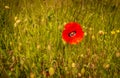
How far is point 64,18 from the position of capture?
253cm

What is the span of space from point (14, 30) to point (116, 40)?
0.79 metres

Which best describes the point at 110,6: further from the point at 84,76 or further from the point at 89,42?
the point at 84,76

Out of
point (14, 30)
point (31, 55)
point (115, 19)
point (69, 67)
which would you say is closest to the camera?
point (69, 67)

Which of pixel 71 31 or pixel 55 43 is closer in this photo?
pixel 71 31

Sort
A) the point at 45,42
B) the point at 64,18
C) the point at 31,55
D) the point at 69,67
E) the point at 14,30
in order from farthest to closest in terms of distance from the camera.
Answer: the point at 64,18
the point at 14,30
the point at 45,42
the point at 31,55
the point at 69,67

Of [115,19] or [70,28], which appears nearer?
[70,28]

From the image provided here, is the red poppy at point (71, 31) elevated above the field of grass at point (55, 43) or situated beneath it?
elevated above

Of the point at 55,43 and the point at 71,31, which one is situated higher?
the point at 71,31

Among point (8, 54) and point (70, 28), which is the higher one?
point (70, 28)

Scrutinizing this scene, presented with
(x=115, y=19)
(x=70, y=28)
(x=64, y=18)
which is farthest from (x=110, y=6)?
(x=70, y=28)

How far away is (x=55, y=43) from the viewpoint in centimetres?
210

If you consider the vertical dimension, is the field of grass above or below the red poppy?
below

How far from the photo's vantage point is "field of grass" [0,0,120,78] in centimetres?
180

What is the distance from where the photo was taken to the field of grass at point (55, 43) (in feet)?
5.91
